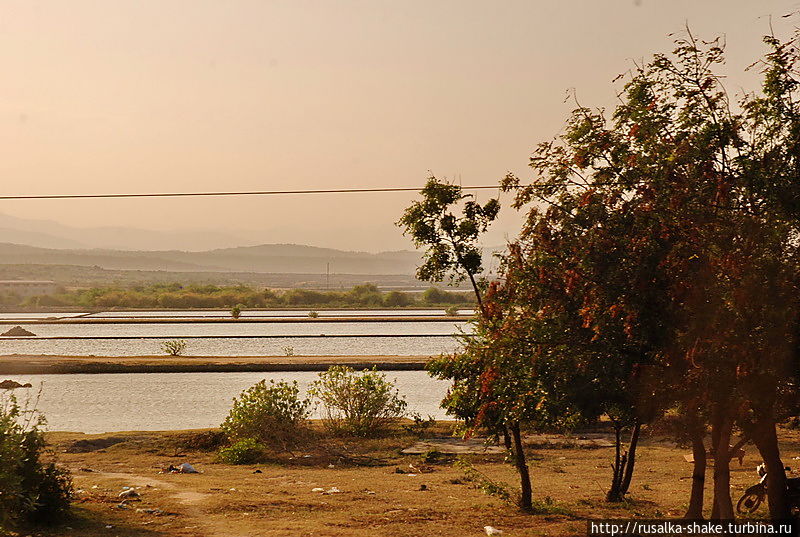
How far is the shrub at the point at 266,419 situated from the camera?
19016 millimetres

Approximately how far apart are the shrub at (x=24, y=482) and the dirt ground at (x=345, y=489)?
34 centimetres

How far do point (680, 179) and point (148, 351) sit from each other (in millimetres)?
45276

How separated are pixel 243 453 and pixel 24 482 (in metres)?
7.87

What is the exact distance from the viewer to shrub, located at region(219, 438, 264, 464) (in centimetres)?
1814

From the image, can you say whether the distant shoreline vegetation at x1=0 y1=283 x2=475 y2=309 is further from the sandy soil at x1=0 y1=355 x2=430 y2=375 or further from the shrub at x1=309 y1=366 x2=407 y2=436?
the shrub at x1=309 y1=366 x2=407 y2=436

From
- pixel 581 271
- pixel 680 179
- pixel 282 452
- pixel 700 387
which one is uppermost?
pixel 680 179

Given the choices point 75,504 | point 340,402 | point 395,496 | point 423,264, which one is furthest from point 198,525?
point 340,402

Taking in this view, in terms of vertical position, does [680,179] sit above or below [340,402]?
above

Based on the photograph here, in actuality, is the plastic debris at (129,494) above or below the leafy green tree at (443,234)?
below

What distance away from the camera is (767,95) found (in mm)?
9094

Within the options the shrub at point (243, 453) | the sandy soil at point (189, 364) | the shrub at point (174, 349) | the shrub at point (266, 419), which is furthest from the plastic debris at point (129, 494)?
the shrub at point (174, 349)

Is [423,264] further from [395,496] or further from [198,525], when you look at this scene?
[198,525]

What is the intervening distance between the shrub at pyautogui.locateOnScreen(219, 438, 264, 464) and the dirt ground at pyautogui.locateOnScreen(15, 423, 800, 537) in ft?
0.86

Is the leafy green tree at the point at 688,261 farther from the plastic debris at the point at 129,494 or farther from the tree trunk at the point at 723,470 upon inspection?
the plastic debris at the point at 129,494
